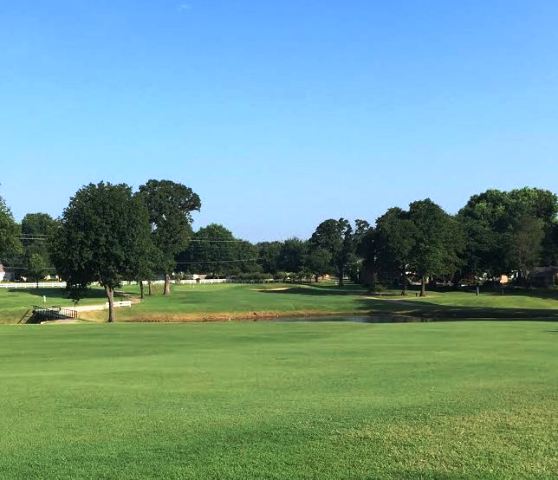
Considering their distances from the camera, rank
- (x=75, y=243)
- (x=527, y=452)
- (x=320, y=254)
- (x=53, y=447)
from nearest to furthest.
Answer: (x=527, y=452) < (x=53, y=447) < (x=75, y=243) < (x=320, y=254)

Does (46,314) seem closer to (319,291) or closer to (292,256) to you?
(319,291)

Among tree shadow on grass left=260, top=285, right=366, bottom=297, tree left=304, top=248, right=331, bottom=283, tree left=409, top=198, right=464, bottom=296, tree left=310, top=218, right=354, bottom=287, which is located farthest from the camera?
tree left=310, top=218, right=354, bottom=287

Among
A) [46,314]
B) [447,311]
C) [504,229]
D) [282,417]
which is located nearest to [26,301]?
[46,314]

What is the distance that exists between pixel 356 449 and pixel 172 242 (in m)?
81.2

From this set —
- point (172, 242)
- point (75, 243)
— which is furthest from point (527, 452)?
point (172, 242)

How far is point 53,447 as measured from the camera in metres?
7.88

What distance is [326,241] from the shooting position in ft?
623

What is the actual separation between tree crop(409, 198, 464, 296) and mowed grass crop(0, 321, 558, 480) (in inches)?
2858

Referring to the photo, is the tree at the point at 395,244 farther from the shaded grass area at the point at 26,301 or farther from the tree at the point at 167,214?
the shaded grass area at the point at 26,301

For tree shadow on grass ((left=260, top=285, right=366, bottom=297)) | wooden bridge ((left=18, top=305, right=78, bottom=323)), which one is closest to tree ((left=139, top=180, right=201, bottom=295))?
tree shadow on grass ((left=260, top=285, right=366, bottom=297))

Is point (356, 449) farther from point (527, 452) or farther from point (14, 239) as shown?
point (14, 239)

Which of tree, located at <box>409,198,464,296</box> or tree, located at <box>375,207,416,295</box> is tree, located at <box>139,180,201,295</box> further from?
tree, located at <box>409,198,464,296</box>

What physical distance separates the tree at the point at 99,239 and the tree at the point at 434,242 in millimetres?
50608

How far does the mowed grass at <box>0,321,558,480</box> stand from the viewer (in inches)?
269
